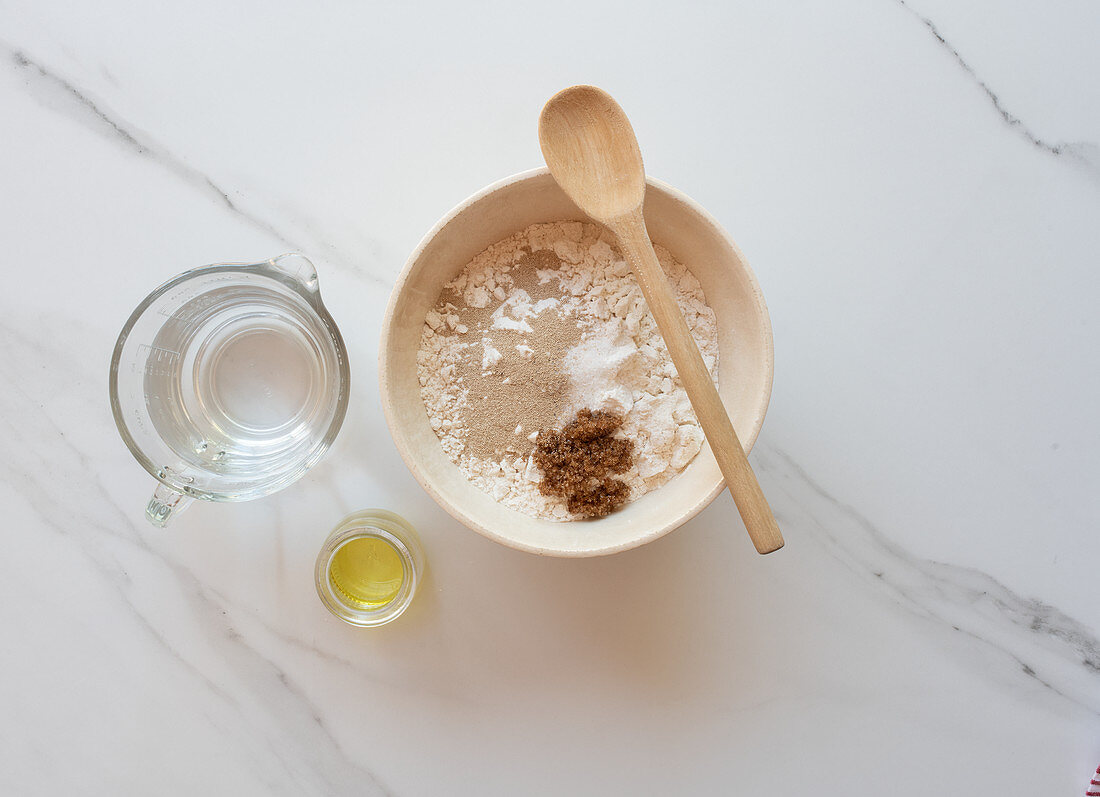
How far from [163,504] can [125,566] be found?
0.25m

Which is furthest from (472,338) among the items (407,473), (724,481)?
(724,481)

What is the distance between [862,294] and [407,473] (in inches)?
31.3

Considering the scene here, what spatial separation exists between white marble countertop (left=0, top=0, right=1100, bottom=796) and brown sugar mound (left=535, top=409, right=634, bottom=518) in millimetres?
214

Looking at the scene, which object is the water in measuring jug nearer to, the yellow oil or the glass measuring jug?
the glass measuring jug

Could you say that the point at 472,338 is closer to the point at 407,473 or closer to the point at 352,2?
the point at 407,473

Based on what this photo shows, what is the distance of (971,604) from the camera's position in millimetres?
1247

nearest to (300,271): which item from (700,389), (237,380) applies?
(237,380)

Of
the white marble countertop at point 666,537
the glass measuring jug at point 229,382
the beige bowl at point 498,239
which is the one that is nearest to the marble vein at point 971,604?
the white marble countertop at point 666,537

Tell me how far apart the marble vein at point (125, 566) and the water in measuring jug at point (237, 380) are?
0.22 metres

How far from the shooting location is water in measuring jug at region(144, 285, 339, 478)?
1130mm

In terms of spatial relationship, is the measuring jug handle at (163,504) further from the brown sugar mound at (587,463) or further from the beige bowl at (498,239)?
the brown sugar mound at (587,463)

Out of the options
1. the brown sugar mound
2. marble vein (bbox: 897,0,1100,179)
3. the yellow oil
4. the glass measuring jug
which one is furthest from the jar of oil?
marble vein (bbox: 897,0,1100,179)

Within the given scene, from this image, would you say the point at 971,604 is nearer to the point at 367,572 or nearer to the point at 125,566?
the point at 367,572

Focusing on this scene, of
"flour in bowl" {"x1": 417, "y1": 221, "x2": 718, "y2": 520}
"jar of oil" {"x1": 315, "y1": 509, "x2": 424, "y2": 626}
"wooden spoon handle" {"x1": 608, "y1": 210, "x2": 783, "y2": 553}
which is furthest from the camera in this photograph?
"jar of oil" {"x1": 315, "y1": 509, "x2": 424, "y2": 626}
